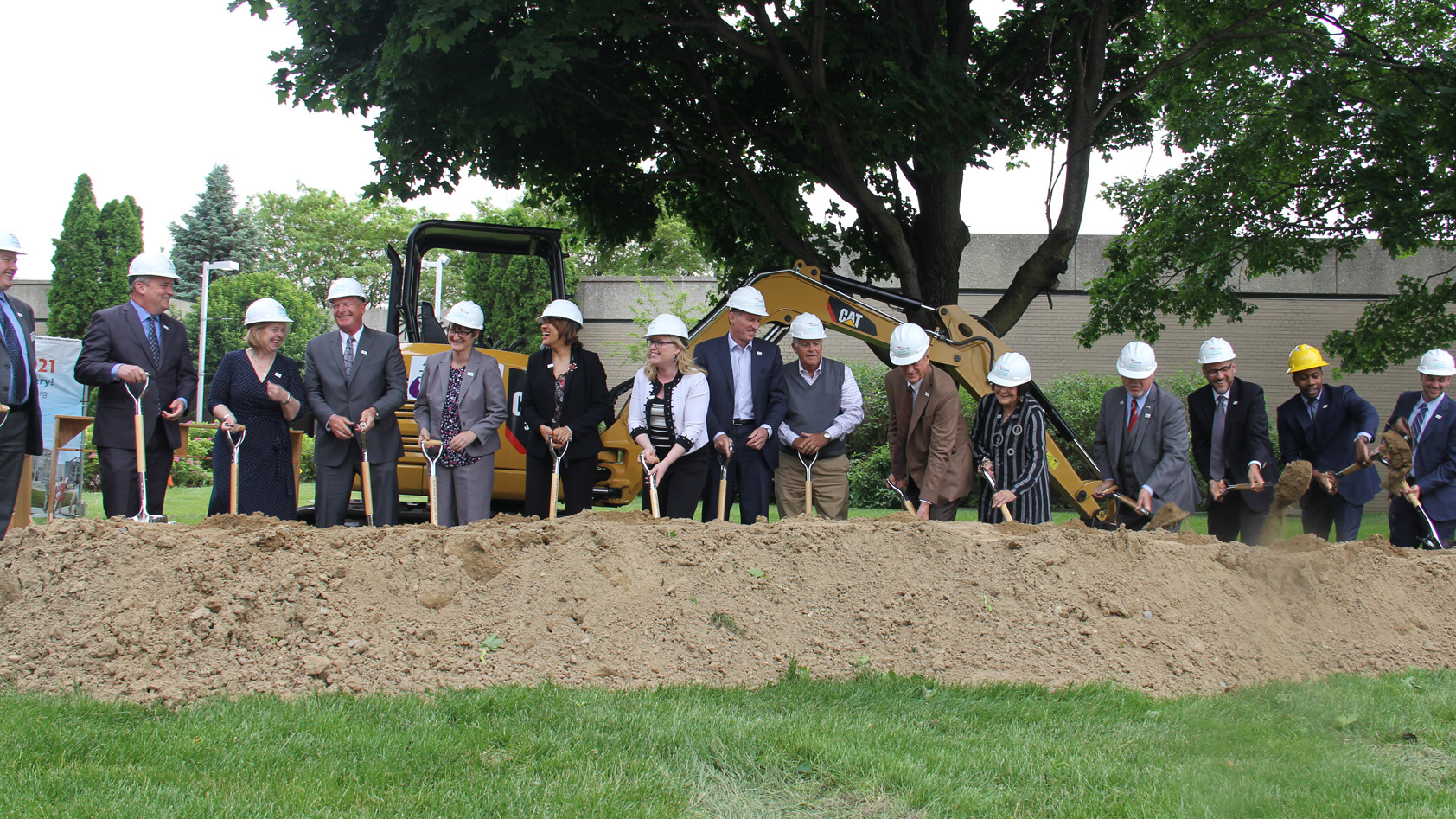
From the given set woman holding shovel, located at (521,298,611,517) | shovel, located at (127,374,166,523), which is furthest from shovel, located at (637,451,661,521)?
shovel, located at (127,374,166,523)

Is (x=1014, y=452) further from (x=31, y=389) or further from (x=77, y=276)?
(x=77, y=276)

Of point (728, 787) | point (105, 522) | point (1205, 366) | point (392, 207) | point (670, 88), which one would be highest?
point (392, 207)

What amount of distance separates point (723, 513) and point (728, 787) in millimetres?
3264

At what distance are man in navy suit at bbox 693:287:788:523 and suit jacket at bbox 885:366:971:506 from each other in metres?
0.88

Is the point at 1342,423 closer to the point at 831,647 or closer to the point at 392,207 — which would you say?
the point at 831,647

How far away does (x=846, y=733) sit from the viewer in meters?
3.62

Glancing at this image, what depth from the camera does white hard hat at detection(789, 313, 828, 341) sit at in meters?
6.91

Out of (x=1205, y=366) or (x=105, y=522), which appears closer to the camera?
(x=105, y=522)

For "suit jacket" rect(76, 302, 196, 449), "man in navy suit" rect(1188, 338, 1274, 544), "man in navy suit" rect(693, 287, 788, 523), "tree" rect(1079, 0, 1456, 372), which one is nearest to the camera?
"suit jacket" rect(76, 302, 196, 449)

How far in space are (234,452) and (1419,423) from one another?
7.96 meters

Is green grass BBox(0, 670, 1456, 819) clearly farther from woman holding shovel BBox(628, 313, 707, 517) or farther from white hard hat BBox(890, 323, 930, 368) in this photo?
white hard hat BBox(890, 323, 930, 368)

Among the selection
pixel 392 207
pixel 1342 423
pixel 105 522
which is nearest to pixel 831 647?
pixel 105 522

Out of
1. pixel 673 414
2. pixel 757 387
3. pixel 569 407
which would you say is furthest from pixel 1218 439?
pixel 569 407

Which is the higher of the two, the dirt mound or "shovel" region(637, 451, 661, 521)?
"shovel" region(637, 451, 661, 521)
